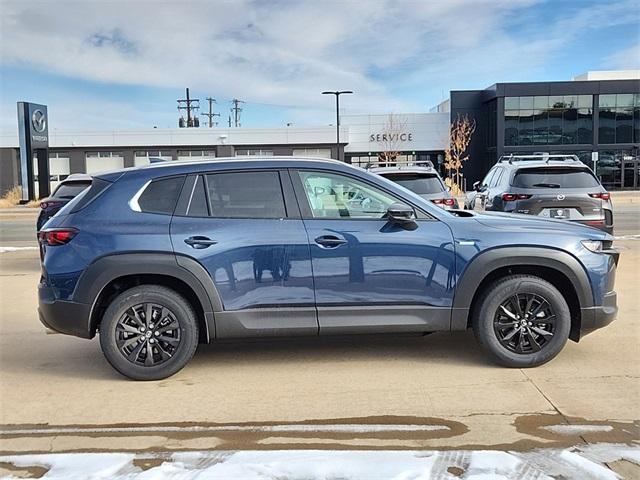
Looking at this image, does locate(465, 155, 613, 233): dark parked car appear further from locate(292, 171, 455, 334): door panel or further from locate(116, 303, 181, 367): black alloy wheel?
locate(116, 303, 181, 367): black alloy wheel

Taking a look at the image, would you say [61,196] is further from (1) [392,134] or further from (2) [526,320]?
(1) [392,134]

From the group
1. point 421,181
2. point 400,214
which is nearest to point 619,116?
point 421,181

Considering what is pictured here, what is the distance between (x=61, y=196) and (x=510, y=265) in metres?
9.71

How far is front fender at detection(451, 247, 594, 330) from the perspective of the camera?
4.99 m

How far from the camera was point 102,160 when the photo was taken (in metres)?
50.9

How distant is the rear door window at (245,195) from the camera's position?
5047 millimetres

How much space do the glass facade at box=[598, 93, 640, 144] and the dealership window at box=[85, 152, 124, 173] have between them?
123ft

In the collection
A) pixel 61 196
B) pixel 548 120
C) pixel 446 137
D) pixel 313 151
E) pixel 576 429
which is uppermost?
pixel 548 120

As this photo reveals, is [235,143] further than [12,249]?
Yes

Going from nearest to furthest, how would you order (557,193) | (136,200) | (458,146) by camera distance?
(136,200), (557,193), (458,146)

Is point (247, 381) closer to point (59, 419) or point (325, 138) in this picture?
point (59, 419)

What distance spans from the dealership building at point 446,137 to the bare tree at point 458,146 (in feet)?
2.62

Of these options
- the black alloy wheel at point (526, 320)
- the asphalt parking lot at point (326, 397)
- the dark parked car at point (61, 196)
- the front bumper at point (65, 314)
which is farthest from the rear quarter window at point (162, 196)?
the dark parked car at point (61, 196)


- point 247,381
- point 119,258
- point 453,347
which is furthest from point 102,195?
point 453,347
